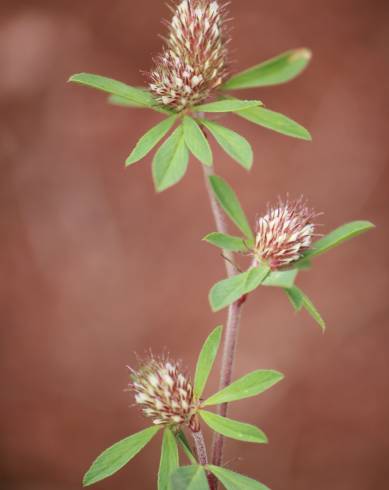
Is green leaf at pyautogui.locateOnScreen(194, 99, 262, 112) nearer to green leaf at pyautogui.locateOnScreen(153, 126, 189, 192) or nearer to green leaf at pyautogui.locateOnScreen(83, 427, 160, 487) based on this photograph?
green leaf at pyautogui.locateOnScreen(153, 126, 189, 192)

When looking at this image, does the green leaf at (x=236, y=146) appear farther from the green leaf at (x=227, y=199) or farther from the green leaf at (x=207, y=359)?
the green leaf at (x=207, y=359)

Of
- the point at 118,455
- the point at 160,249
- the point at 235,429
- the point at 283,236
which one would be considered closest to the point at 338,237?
the point at 283,236

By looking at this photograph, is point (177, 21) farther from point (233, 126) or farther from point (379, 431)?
point (379, 431)

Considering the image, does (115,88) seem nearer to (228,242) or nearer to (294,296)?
(228,242)

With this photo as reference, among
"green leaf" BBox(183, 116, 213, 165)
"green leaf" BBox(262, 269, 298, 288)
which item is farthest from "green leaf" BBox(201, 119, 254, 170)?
"green leaf" BBox(262, 269, 298, 288)

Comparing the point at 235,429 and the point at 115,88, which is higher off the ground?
the point at 115,88

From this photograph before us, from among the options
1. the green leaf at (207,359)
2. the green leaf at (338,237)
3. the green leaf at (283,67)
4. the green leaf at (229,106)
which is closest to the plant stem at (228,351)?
the green leaf at (207,359)

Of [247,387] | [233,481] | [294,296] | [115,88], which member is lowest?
[233,481]

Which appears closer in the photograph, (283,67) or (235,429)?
(235,429)
